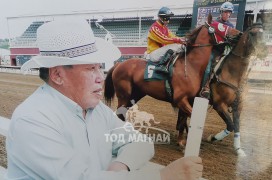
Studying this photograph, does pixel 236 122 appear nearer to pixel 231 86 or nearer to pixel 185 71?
pixel 231 86

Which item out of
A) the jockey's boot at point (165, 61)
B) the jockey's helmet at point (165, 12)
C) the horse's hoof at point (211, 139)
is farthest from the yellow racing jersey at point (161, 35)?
the horse's hoof at point (211, 139)

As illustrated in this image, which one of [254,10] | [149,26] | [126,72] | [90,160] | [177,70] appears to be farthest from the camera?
[126,72]

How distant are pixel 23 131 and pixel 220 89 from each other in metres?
2.07

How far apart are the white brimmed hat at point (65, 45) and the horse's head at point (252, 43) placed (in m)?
0.99

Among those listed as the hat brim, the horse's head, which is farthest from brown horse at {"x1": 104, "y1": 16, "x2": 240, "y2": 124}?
the hat brim

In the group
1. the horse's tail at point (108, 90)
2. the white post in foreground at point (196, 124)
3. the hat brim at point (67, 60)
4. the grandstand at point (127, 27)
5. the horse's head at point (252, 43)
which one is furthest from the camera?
the horse's tail at point (108, 90)

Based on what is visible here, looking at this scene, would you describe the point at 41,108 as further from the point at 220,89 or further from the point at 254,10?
the point at 220,89

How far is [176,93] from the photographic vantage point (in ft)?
8.18

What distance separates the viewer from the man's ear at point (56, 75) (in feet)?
2.31

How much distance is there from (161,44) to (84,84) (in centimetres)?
200

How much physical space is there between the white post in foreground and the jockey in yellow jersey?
1.79 meters

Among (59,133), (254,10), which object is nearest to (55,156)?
(59,133)

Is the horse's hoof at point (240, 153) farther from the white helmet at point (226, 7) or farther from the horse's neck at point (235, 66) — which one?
the white helmet at point (226, 7)

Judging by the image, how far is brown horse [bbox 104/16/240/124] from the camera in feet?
7.56
